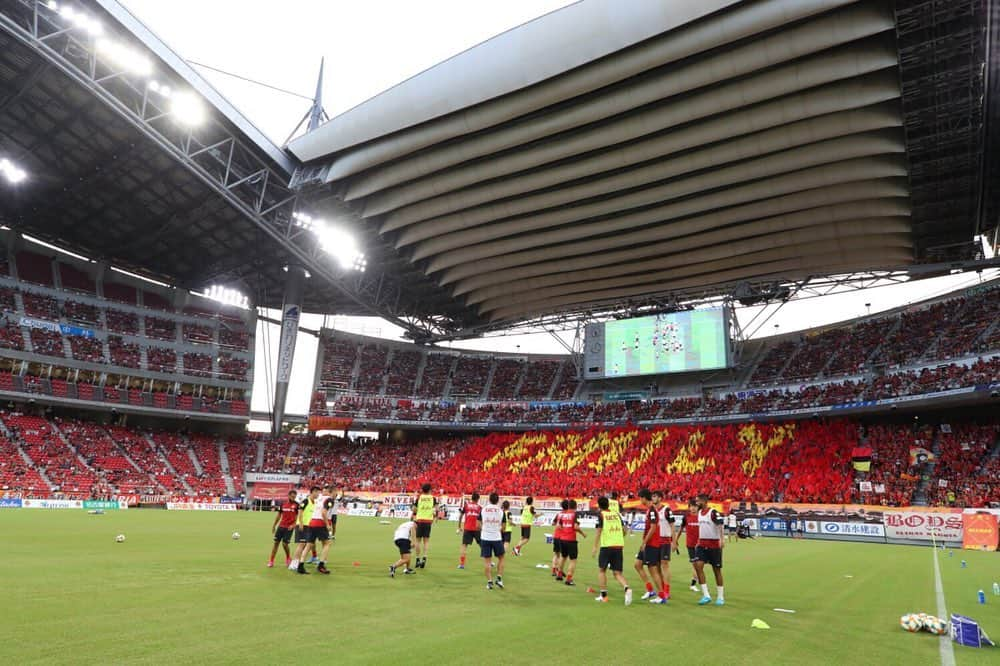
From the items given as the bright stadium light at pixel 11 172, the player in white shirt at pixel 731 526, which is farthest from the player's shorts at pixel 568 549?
the bright stadium light at pixel 11 172

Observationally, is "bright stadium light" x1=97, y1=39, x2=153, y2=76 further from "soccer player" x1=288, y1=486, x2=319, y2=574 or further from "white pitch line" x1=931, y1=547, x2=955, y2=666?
"white pitch line" x1=931, y1=547, x2=955, y2=666

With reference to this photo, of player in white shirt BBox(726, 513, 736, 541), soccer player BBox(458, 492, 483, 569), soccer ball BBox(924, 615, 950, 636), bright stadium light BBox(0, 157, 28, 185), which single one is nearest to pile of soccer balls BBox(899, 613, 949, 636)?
soccer ball BBox(924, 615, 950, 636)

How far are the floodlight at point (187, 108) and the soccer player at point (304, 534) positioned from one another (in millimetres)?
28136

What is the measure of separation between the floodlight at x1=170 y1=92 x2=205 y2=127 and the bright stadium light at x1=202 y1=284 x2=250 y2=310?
2776 cm

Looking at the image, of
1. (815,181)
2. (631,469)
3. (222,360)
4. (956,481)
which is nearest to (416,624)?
(815,181)

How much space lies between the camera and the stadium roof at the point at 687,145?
2573 cm

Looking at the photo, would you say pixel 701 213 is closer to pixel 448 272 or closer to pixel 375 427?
pixel 448 272

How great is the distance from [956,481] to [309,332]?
53698 mm

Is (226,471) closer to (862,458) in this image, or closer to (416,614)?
(862,458)

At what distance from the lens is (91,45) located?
3009 cm

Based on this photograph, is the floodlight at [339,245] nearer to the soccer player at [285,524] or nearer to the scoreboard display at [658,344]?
the scoreboard display at [658,344]

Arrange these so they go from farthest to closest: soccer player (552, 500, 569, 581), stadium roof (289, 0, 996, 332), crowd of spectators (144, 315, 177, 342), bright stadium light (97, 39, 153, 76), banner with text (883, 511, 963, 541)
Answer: crowd of spectators (144, 315, 177, 342) → bright stadium light (97, 39, 153, 76) → banner with text (883, 511, 963, 541) → stadium roof (289, 0, 996, 332) → soccer player (552, 500, 569, 581)

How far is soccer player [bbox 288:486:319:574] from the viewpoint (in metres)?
13.5

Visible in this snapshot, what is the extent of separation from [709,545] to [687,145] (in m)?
24.6
